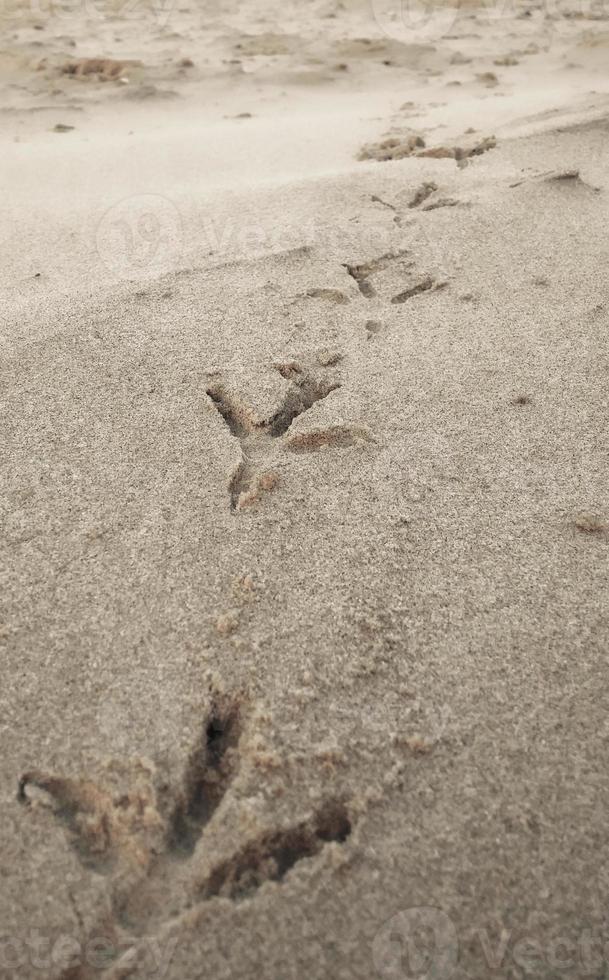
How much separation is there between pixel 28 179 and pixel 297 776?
8.59 feet

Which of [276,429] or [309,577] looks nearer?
[309,577]

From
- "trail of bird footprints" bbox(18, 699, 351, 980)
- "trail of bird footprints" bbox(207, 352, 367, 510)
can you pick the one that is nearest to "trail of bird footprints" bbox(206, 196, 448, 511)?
"trail of bird footprints" bbox(207, 352, 367, 510)

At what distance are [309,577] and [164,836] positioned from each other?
0.44m

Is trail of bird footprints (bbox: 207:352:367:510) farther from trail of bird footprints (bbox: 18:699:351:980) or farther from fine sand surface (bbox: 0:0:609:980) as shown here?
trail of bird footprints (bbox: 18:699:351:980)

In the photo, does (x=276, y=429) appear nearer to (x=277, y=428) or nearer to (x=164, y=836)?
(x=277, y=428)

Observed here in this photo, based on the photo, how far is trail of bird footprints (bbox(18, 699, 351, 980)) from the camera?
841 millimetres

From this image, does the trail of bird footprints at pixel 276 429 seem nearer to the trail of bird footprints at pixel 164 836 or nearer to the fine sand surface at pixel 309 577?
the fine sand surface at pixel 309 577

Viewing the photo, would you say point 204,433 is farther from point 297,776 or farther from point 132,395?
point 297,776

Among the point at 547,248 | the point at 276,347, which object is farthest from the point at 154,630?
the point at 547,248

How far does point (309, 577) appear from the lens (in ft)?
3.83

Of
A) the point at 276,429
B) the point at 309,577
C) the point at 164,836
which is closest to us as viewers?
the point at 164,836

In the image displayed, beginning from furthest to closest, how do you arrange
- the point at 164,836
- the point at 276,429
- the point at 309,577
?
the point at 276,429, the point at 309,577, the point at 164,836

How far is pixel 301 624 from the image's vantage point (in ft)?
3.60

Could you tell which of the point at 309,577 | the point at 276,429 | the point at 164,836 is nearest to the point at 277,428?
the point at 276,429
